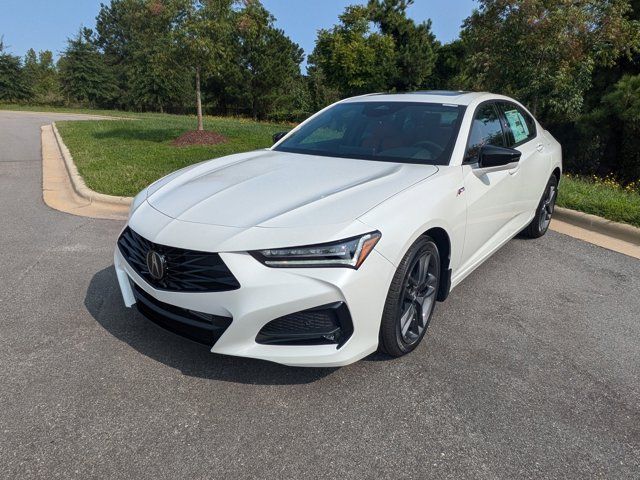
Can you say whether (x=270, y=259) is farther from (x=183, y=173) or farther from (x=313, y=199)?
(x=183, y=173)

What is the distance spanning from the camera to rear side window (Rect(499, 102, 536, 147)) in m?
4.31

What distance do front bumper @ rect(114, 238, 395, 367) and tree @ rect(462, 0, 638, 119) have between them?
916cm

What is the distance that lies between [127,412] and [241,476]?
0.73 metres

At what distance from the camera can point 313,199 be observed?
2.63 meters

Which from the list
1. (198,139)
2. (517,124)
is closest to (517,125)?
(517,124)

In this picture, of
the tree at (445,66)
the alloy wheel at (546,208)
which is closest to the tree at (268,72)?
the tree at (445,66)

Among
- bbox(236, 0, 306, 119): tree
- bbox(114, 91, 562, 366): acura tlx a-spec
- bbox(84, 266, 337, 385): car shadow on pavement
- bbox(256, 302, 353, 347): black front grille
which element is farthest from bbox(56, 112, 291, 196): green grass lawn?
bbox(236, 0, 306, 119): tree

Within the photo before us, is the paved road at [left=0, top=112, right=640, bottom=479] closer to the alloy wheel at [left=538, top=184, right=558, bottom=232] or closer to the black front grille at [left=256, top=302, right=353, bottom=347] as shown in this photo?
the black front grille at [left=256, top=302, right=353, bottom=347]

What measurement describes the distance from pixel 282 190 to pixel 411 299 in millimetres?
986

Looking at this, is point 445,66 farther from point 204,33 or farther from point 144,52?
point 204,33

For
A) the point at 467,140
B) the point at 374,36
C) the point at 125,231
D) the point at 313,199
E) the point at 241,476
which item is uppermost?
the point at 374,36

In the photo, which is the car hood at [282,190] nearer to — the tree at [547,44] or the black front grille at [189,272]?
the black front grille at [189,272]

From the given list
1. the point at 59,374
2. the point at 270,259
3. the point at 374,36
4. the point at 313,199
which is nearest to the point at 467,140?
the point at 313,199

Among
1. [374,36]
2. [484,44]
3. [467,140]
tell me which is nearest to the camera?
[467,140]
